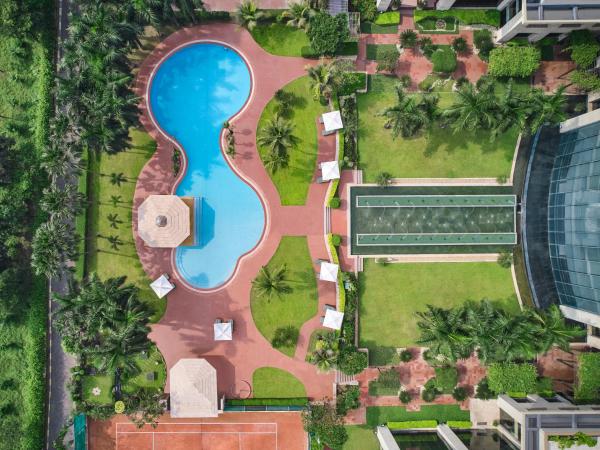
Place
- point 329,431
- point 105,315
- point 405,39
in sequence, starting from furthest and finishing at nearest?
point 405,39 < point 329,431 < point 105,315

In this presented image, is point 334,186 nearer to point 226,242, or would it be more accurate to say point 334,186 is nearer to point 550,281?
point 226,242

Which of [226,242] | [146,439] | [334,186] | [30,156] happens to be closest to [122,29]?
[30,156]

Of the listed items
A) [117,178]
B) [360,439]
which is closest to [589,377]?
[360,439]

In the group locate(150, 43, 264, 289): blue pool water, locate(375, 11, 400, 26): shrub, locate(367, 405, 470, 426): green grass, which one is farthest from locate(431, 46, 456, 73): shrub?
locate(367, 405, 470, 426): green grass

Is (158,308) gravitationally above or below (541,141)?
below

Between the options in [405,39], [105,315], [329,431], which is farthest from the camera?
[405,39]

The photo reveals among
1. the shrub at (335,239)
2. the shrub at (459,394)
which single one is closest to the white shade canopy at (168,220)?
the shrub at (335,239)

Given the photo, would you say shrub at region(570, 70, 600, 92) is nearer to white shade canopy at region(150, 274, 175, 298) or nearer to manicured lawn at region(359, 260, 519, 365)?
manicured lawn at region(359, 260, 519, 365)
